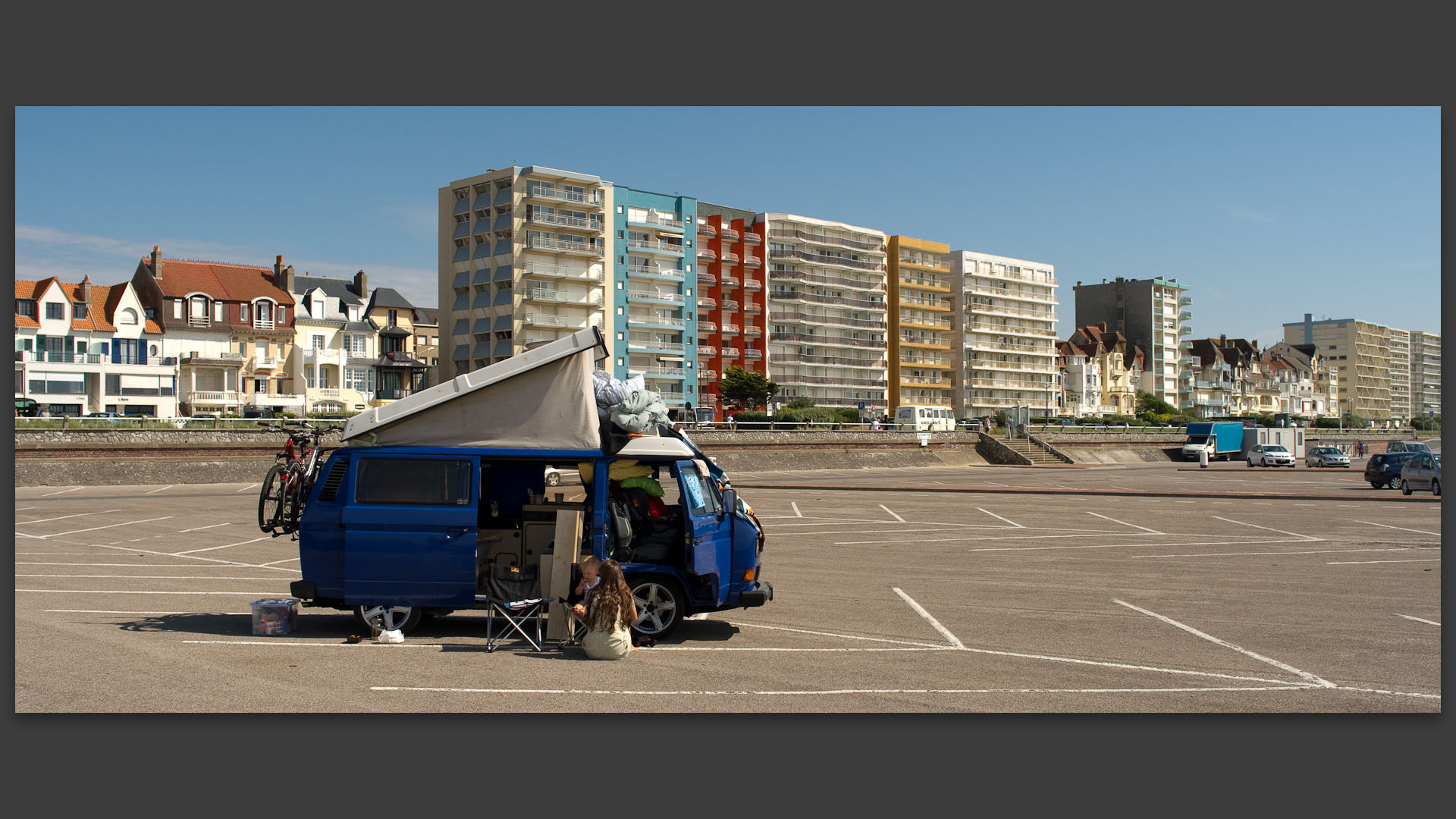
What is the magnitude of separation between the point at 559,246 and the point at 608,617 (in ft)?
272

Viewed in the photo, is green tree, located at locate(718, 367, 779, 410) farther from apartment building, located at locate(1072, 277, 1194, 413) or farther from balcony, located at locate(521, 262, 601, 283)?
apartment building, located at locate(1072, 277, 1194, 413)

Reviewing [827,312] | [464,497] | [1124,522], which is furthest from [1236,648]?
[827,312]

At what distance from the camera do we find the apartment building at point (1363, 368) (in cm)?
15838

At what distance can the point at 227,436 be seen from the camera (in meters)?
49.7

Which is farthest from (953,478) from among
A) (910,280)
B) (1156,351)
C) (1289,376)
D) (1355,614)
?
(1289,376)

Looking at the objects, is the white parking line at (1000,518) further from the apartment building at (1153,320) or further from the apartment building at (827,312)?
the apartment building at (1153,320)

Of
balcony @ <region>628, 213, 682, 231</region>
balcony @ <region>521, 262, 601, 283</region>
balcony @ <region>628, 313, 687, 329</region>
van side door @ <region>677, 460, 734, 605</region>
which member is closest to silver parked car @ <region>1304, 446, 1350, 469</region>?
balcony @ <region>628, 313, 687, 329</region>

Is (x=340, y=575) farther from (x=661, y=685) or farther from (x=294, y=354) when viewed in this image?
(x=294, y=354)

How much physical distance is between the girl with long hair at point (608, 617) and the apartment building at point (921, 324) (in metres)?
115

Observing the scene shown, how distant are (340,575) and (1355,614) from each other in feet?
38.9

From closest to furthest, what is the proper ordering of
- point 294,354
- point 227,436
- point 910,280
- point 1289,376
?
point 227,436 → point 294,354 → point 910,280 → point 1289,376

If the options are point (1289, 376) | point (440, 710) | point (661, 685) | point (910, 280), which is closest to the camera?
point (440, 710)

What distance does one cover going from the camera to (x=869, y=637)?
37.1 feet

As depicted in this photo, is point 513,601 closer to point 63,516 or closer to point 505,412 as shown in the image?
point 505,412
